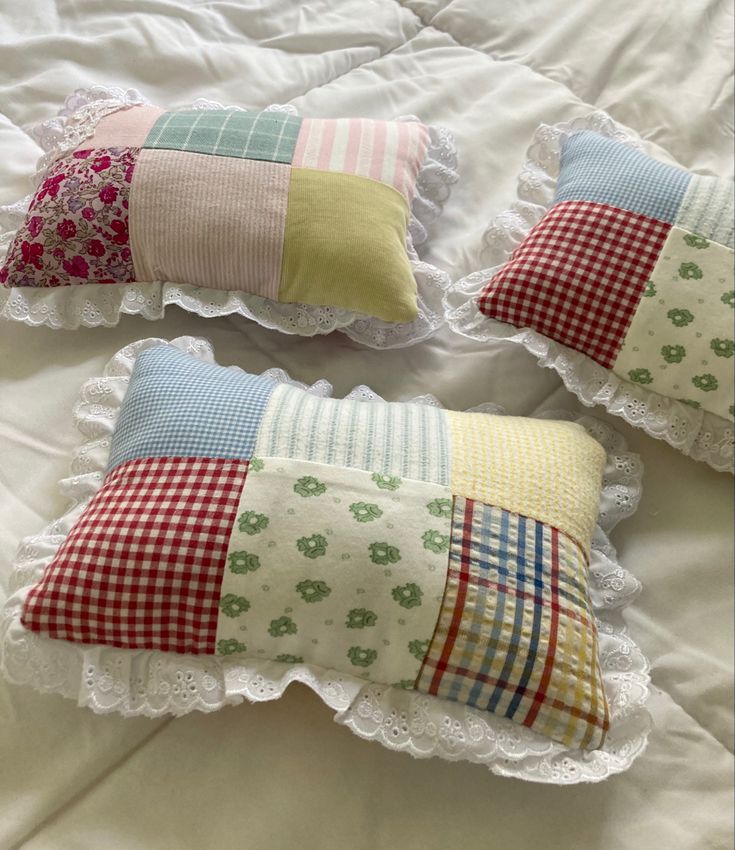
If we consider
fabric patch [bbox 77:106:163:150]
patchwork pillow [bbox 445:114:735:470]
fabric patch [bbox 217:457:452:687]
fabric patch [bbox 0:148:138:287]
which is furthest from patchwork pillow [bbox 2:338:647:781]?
fabric patch [bbox 77:106:163:150]

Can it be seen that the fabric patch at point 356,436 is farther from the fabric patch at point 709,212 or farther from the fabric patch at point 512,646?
the fabric patch at point 709,212

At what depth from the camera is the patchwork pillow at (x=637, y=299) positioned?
0.88 meters

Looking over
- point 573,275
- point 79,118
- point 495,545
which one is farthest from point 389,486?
point 79,118

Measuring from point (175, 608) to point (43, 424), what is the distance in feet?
1.11

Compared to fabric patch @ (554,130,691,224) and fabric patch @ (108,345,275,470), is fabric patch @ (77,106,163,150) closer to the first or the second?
fabric patch @ (108,345,275,470)

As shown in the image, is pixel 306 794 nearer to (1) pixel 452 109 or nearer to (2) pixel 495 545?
(2) pixel 495 545

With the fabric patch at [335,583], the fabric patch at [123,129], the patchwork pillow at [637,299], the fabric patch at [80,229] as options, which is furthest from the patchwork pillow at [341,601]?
the fabric patch at [123,129]

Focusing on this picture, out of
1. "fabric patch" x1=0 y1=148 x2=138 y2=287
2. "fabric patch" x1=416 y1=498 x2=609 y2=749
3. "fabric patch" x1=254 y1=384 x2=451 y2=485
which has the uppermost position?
"fabric patch" x1=0 y1=148 x2=138 y2=287

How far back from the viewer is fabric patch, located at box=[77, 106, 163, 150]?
995mm

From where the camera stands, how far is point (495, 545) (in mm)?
746

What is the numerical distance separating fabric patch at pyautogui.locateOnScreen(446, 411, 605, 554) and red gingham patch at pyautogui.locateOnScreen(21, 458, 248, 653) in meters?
0.24

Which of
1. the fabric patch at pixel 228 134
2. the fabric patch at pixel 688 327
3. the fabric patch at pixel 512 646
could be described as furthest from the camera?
the fabric patch at pixel 228 134

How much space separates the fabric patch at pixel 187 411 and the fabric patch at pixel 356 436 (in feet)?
0.07

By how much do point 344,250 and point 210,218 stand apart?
0.54ft
